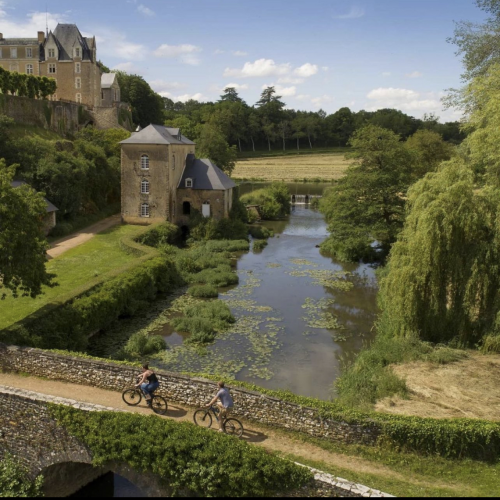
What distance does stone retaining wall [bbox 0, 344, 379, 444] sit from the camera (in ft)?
37.6

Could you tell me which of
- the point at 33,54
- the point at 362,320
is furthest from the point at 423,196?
the point at 33,54

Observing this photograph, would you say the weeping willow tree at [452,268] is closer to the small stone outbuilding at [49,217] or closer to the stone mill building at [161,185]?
the small stone outbuilding at [49,217]

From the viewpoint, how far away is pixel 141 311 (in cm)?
2434

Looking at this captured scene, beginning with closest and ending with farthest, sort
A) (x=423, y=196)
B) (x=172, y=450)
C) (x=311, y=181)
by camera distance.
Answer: (x=172, y=450) → (x=423, y=196) → (x=311, y=181)

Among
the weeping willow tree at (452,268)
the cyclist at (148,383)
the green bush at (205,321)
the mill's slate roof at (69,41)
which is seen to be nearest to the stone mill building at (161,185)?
the green bush at (205,321)

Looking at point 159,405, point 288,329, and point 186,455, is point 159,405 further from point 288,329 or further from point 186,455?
point 288,329

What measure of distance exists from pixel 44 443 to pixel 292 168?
290ft

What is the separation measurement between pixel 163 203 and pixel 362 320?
68.1ft

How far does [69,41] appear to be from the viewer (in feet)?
183

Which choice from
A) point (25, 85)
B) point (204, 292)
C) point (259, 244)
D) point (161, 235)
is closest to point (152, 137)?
point (161, 235)

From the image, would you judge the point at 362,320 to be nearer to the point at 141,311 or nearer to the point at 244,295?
the point at 244,295

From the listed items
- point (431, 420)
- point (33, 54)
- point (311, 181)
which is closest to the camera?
point (431, 420)

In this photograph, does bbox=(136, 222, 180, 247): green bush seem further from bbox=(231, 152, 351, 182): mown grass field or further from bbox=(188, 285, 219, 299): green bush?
bbox=(231, 152, 351, 182): mown grass field

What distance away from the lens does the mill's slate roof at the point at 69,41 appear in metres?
55.6
